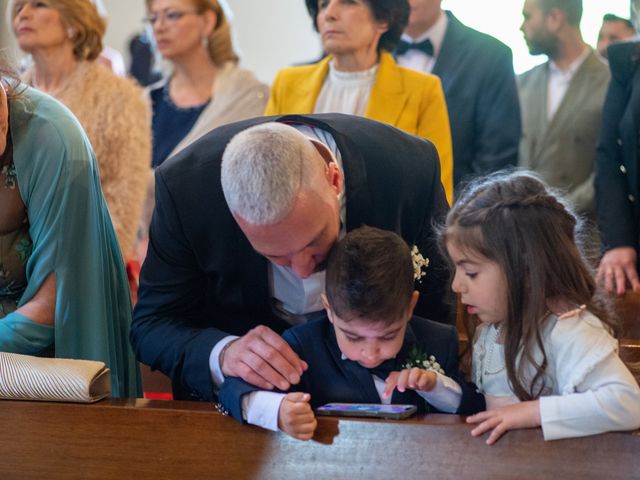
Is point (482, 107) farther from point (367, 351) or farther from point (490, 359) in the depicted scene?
point (367, 351)

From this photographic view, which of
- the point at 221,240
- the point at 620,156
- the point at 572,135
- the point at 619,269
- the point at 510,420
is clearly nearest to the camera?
the point at 510,420

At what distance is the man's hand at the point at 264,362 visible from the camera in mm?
2465

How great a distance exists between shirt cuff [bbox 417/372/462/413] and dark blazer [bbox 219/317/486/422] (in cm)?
1

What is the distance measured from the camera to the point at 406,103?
13.2ft

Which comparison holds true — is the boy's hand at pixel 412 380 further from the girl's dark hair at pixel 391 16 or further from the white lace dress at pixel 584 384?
the girl's dark hair at pixel 391 16

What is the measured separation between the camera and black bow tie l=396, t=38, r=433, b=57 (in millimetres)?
4555

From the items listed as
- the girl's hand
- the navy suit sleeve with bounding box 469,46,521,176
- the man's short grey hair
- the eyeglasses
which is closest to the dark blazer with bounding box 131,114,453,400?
the man's short grey hair

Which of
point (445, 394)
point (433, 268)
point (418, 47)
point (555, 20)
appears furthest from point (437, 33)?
point (445, 394)

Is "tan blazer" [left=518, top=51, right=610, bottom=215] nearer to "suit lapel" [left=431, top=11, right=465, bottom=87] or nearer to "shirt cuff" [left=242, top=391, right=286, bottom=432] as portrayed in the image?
"suit lapel" [left=431, top=11, right=465, bottom=87]

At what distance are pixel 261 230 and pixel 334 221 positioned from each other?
173 mm

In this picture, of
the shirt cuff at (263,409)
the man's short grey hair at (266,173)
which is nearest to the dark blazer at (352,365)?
the shirt cuff at (263,409)

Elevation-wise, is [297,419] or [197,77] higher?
[197,77]

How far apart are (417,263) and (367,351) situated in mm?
268

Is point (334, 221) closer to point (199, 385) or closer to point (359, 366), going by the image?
point (359, 366)
